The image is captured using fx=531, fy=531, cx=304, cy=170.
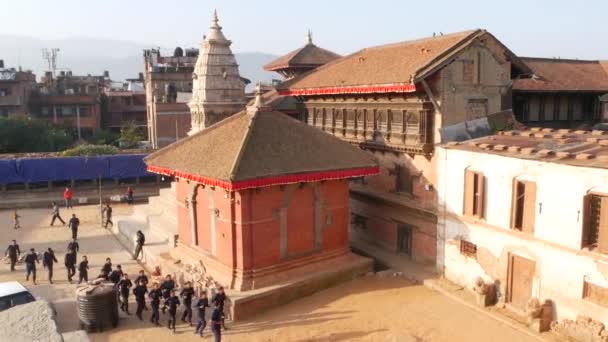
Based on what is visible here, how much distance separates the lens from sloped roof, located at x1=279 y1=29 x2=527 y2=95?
1961 cm

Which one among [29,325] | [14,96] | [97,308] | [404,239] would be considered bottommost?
[97,308]

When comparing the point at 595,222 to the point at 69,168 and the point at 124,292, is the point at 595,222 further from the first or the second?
the point at 69,168

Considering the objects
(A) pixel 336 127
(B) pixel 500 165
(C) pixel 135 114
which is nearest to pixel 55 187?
(A) pixel 336 127

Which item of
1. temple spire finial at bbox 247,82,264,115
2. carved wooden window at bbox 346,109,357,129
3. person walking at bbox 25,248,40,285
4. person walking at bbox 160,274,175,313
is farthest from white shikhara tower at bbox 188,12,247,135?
person walking at bbox 160,274,175,313

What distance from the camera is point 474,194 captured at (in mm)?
18344

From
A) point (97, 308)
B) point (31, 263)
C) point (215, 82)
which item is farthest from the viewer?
point (215, 82)

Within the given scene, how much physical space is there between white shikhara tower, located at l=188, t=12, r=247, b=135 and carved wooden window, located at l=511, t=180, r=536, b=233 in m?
18.8

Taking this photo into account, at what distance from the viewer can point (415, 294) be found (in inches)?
739

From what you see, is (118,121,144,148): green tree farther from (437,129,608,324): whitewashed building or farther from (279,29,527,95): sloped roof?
(437,129,608,324): whitewashed building

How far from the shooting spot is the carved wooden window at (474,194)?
1794 centimetres

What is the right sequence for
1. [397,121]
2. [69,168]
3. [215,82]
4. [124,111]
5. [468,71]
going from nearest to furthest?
1. [468,71]
2. [397,121]
3. [215,82]
4. [69,168]
5. [124,111]

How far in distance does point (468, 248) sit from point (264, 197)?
24.4 ft

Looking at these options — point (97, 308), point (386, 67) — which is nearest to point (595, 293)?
point (386, 67)

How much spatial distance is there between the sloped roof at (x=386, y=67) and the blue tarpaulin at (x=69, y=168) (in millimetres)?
15637
